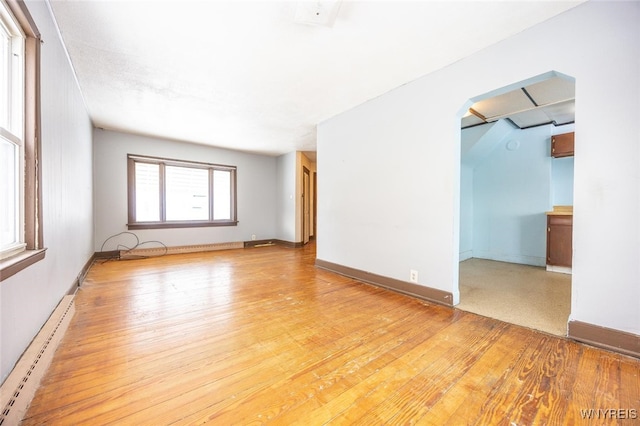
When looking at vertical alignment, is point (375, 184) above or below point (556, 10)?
below

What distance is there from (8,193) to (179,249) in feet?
14.3

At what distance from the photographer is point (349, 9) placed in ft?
5.97

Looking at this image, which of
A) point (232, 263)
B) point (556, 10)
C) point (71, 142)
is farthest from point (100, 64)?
point (556, 10)

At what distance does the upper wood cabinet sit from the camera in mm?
3796

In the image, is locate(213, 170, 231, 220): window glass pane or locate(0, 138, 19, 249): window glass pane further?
locate(213, 170, 231, 220): window glass pane

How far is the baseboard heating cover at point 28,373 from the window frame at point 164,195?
364 cm

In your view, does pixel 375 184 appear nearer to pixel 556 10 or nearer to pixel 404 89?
pixel 404 89

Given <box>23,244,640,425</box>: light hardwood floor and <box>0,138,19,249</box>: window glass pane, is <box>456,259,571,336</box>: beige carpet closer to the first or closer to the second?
<box>23,244,640,425</box>: light hardwood floor

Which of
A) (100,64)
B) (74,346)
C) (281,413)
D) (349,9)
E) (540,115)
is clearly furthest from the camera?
(540,115)

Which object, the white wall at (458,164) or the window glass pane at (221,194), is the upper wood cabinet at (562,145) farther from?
the window glass pane at (221,194)

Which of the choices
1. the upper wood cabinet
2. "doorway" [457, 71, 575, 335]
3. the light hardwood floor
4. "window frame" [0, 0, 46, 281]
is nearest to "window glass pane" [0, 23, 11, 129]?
"window frame" [0, 0, 46, 281]

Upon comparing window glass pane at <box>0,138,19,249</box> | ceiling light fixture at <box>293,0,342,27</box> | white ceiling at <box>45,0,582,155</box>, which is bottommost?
window glass pane at <box>0,138,19,249</box>

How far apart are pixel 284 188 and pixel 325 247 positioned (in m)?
3.12

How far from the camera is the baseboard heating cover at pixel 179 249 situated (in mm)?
4940
